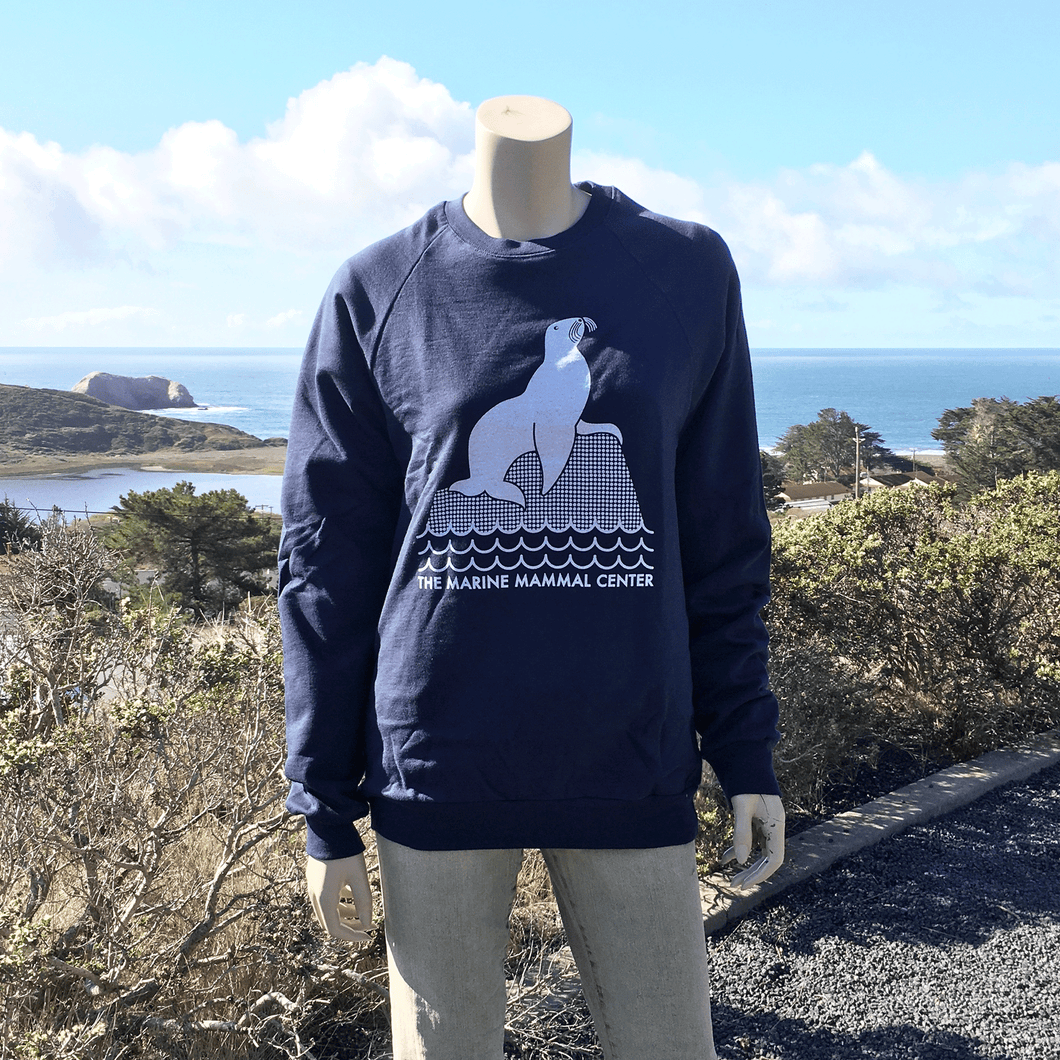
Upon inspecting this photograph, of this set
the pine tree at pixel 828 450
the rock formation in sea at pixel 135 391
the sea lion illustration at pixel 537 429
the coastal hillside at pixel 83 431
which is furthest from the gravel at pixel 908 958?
the rock formation in sea at pixel 135 391

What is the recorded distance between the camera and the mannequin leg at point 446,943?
1.20m

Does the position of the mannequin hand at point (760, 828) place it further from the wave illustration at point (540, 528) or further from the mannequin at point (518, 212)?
the wave illustration at point (540, 528)

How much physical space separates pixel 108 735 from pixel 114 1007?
65 cm

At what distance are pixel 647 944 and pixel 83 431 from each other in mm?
25758

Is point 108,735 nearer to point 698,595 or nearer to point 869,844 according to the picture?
point 698,595

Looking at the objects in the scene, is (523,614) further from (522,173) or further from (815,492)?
(815,492)

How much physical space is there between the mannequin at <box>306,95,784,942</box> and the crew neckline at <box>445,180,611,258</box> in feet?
0.08

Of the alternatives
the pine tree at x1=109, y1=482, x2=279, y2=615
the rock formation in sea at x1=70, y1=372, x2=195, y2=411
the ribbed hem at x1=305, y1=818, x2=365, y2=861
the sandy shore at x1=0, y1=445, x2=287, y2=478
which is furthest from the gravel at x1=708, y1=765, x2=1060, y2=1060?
the rock formation in sea at x1=70, y1=372, x2=195, y2=411

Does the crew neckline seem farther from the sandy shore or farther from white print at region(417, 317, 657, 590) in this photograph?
the sandy shore

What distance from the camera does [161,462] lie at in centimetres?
2377

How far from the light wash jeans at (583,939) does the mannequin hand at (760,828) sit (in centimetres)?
9

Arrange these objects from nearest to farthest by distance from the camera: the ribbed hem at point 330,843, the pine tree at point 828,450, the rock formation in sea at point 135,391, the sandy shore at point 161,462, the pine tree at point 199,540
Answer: the ribbed hem at point 330,843 → the pine tree at point 199,540 → the sandy shore at point 161,462 → the pine tree at point 828,450 → the rock formation in sea at point 135,391

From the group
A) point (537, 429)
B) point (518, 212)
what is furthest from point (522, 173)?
point (537, 429)

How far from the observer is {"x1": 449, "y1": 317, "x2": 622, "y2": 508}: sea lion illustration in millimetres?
1188
